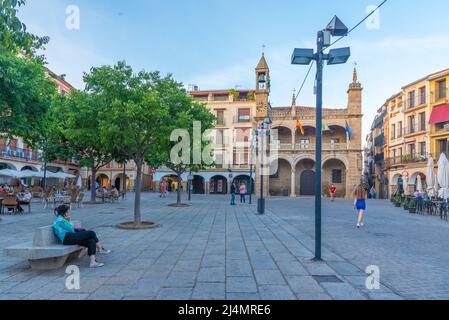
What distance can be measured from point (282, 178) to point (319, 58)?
123 ft

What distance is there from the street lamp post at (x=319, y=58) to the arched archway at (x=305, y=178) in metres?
36.8

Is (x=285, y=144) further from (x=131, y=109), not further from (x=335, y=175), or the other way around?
(x=131, y=109)

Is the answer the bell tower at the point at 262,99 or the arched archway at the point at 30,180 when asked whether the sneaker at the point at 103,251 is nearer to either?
the arched archway at the point at 30,180

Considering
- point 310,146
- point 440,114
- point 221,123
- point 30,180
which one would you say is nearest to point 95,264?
point 440,114

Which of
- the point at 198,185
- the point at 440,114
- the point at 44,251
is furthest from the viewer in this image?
the point at 198,185

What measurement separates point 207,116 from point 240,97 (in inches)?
1280

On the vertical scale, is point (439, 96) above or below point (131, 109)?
above

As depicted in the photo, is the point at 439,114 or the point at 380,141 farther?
the point at 380,141

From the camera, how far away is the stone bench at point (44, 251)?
5.64 metres

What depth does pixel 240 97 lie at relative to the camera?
172 ft

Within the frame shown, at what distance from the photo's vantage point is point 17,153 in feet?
118

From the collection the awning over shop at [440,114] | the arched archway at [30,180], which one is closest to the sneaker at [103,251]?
the awning over shop at [440,114]

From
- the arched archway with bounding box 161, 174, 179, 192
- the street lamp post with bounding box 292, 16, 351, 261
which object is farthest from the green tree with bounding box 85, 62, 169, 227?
the arched archway with bounding box 161, 174, 179, 192
